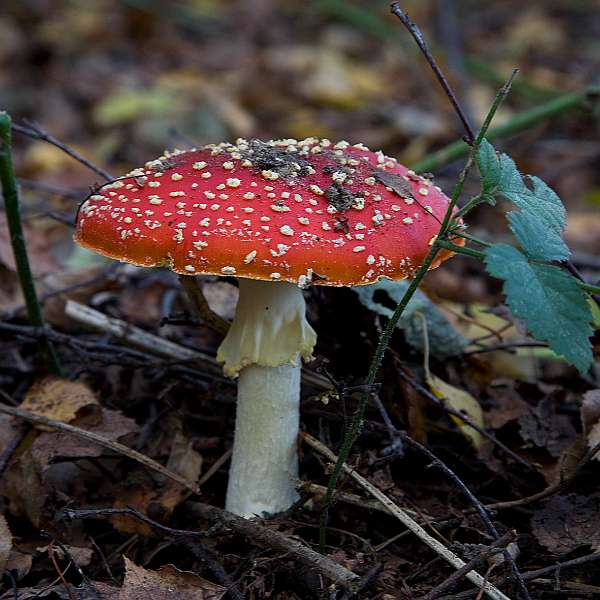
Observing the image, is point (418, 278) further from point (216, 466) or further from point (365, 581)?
point (216, 466)

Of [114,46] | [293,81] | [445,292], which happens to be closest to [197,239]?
[445,292]

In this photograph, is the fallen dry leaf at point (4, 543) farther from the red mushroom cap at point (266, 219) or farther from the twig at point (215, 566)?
the red mushroom cap at point (266, 219)

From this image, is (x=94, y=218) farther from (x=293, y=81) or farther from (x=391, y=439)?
(x=293, y=81)

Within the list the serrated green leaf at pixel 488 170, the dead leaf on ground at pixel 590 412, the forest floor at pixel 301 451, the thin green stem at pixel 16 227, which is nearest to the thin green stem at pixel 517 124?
the forest floor at pixel 301 451

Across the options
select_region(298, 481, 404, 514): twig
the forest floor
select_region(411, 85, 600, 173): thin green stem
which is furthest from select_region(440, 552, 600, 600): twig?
select_region(411, 85, 600, 173): thin green stem

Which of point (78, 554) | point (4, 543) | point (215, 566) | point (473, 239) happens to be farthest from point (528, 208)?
point (4, 543)

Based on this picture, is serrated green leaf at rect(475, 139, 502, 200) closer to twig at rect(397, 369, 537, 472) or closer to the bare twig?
twig at rect(397, 369, 537, 472)
